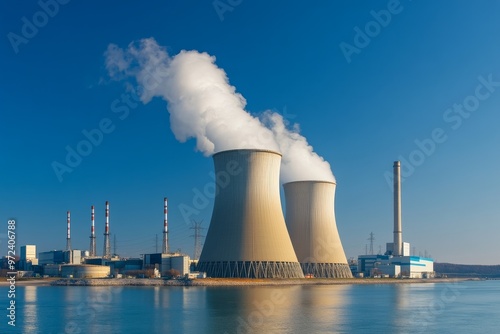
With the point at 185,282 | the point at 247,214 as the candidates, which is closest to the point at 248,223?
the point at 247,214

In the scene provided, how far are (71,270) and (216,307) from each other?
102ft

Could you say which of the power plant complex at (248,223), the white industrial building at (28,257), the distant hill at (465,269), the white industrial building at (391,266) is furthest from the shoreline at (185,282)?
the distant hill at (465,269)

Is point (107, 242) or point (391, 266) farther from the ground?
point (107, 242)

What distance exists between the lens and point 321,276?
54.2 meters

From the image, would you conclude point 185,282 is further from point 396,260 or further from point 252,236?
point 396,260

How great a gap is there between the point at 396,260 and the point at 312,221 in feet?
105

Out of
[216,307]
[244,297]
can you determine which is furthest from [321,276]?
[216,307]

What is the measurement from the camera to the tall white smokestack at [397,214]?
72438mm

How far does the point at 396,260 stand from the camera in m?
76.0

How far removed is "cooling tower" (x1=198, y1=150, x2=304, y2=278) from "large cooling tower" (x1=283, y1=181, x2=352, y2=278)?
20.5 feet

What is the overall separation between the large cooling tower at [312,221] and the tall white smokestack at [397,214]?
22041mm

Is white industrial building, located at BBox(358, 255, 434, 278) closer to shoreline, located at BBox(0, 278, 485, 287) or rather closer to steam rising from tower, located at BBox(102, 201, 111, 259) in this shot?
shoreline, located at BBox(0, 278, 485, 287)

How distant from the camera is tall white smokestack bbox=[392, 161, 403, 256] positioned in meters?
72.4

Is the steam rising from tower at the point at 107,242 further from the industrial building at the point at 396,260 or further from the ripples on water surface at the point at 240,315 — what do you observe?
the industrial building at the point at 396,260
